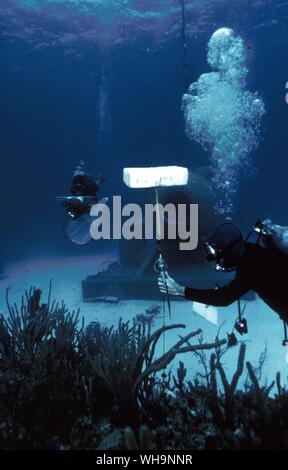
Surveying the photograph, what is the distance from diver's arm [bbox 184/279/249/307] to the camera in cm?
318

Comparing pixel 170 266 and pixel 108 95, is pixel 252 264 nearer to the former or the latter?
pixel 170 266

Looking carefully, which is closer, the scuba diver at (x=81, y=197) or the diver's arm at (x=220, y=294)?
the diver's arm at (x=220, y=294)

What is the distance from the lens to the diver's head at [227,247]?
2988 mm

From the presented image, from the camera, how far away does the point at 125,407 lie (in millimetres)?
3242

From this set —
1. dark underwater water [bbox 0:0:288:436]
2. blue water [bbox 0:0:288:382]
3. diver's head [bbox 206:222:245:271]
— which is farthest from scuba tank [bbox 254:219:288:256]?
blue water [bbox 0:0:288:382]

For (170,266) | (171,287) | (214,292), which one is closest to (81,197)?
(171,287)

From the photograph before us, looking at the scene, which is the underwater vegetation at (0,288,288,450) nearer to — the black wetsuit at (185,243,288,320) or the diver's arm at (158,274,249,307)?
the diver's arm at (158,274,249,307)

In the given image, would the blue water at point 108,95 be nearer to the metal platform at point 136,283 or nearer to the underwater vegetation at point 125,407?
the metal platform at point 136,283

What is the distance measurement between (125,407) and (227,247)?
1762 millimetres

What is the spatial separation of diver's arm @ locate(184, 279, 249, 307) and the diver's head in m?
0.22

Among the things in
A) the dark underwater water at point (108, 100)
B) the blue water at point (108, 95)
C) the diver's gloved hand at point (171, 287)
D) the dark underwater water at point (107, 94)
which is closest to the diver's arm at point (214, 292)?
the diver's gloved hand at point (171, 287)

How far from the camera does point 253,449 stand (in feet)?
9.15

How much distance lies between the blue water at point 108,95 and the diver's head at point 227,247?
11.9 meters

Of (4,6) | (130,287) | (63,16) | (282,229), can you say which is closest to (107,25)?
(63,16)
